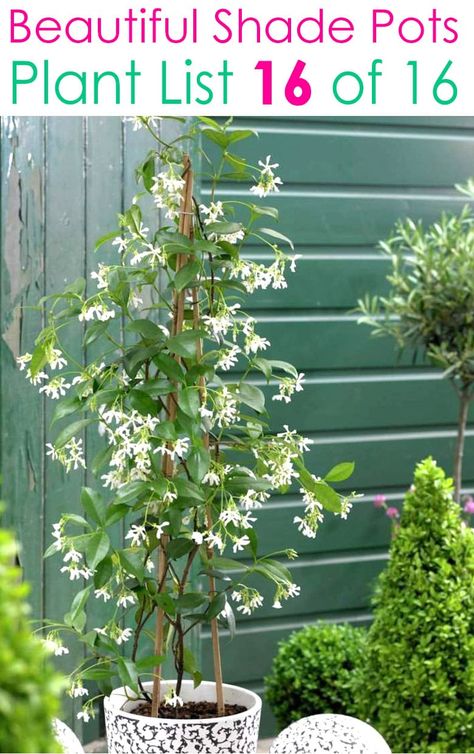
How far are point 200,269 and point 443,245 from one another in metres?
1.72

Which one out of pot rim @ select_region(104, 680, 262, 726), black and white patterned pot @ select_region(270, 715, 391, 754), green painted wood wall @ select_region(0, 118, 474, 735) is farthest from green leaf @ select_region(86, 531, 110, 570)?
green painted wood wall @ select_region(0, 118, 474, 735)

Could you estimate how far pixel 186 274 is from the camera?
1.98m

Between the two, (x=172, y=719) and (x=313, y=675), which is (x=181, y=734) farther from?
(x=313, y=675)

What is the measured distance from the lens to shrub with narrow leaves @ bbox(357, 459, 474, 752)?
2957 millimetres

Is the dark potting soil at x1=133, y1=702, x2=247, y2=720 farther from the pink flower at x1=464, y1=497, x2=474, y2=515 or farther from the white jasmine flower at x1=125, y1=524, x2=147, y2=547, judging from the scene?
the pink flower at x1=464, y1=497, x2=474, y2=515

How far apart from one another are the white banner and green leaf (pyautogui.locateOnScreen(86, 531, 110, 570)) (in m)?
1.53

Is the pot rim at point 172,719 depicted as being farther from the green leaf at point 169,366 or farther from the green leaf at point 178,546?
the green leaf at point 169,366

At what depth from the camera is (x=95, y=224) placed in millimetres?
3064

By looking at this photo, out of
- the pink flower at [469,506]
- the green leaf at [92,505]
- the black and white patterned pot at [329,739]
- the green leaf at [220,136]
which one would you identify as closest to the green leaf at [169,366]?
the green leaf at [92,505]

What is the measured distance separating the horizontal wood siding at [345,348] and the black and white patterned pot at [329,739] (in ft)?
4.88

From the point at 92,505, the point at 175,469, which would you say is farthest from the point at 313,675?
the point at 92,505

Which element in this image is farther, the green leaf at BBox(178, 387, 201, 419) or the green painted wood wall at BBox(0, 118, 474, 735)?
the green painted wood wall at BBox(0, 118, 474, 735)

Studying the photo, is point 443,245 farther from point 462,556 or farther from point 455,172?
point 462,556

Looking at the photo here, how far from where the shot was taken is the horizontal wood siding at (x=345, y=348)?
369 centimetres
